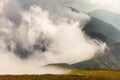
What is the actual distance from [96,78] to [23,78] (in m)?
43.7

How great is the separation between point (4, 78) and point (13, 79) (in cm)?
625

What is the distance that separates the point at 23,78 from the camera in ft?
604

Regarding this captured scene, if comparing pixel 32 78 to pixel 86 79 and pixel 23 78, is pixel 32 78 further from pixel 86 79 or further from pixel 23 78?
pixel 86 79

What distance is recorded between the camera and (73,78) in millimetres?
182000

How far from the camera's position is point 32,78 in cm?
18100

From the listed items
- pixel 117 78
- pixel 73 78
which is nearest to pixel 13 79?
pixel 73 78

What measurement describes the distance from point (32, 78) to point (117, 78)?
5249cm

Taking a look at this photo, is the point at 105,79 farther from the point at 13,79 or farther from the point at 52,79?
the point at 13,79

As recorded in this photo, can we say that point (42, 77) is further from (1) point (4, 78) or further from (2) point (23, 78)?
(1) point (4, 78)

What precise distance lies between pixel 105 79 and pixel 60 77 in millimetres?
27096

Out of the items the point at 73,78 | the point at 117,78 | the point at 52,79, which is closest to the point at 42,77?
the point at 52,79

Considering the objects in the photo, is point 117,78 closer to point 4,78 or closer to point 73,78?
point 73,78

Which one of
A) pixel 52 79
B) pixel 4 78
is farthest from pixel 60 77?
pixel 4 78

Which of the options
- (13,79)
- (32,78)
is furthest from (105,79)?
(13,79)
